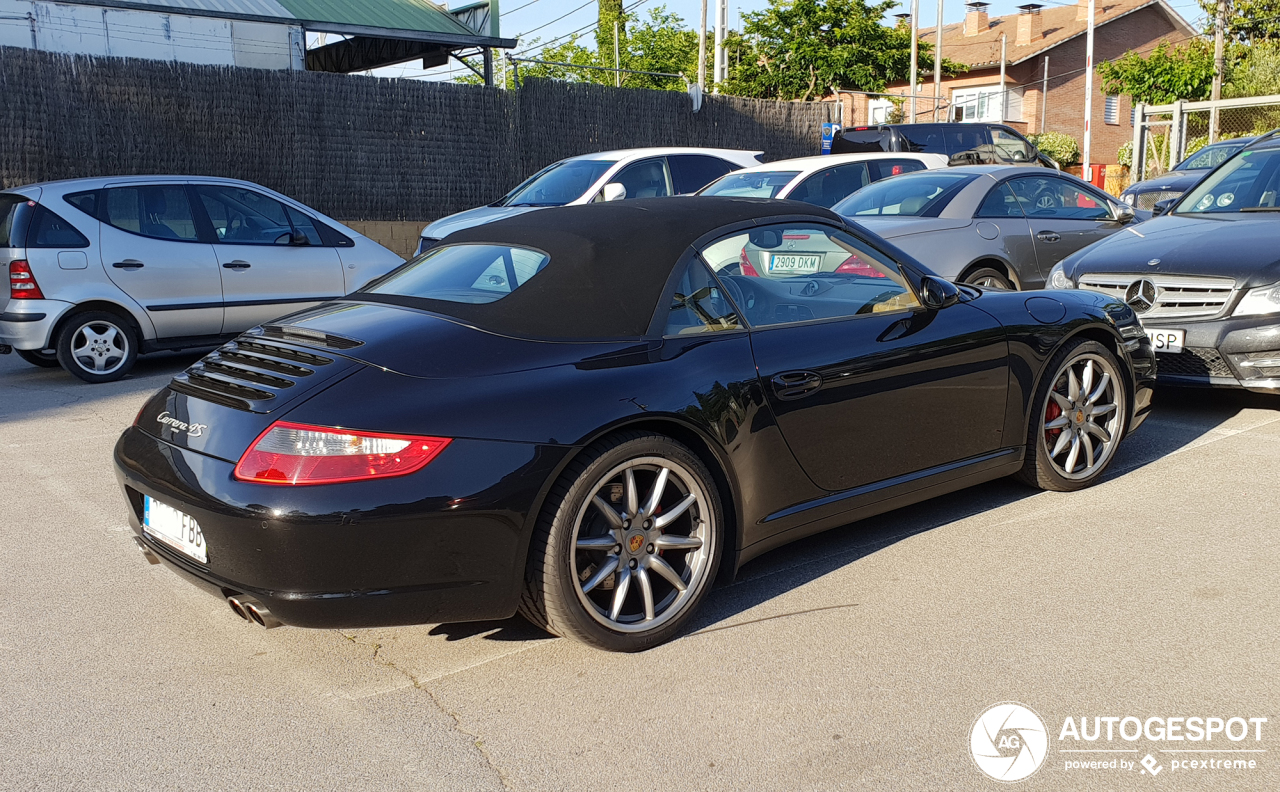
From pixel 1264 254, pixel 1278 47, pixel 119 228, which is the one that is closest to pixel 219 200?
pixel 119 228

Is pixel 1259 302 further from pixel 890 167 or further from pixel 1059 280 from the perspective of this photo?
pixel 890 167

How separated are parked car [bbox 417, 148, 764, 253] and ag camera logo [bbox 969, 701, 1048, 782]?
861cm

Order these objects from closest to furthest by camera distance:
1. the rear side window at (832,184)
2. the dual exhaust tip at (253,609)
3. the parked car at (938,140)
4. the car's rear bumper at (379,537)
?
1. the car's rear bumper at (379,537)
2. the dual exhaust tip at (253,609)
3. the rear side window at (832,184)
4. the parked car at (938,140)

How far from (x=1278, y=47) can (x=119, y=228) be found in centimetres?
2988

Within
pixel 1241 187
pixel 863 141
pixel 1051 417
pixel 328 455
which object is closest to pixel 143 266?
pixel 328 455

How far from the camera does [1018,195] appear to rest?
30.1 feet

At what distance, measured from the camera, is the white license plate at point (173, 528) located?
3234 millimetres

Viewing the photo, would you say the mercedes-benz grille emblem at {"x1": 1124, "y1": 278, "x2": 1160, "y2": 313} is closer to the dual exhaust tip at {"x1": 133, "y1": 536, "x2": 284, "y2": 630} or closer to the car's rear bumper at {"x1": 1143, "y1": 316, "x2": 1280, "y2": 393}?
the car's rear bumper at {"x1": 1143, "y1": 316, "x2": 1280, "y2": 393}

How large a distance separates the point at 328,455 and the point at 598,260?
49.5 inches

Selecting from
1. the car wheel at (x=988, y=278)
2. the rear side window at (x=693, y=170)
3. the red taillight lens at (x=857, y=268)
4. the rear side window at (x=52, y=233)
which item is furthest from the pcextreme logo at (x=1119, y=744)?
the rear side window at (x=693, y=170)

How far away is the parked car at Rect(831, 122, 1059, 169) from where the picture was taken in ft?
54.3

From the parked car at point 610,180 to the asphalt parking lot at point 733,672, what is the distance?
7.03 meters

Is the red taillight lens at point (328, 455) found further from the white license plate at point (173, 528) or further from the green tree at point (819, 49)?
the green tree at point (819, 49)

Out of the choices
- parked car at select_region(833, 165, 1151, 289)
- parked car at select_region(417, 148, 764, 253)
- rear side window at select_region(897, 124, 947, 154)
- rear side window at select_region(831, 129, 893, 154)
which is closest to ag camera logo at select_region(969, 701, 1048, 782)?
parked car at select_region(833, 165, 1151, 289)
